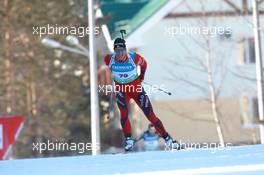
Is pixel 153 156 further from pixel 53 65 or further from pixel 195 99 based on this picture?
pixel 53 65

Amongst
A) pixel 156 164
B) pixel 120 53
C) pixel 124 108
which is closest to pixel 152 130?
pixel 124 108

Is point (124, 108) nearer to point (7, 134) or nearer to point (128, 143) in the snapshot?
point (128, 143)

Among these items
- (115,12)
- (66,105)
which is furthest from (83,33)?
(66,105)

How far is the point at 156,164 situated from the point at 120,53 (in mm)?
2719

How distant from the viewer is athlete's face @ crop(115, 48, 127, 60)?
12289 mm

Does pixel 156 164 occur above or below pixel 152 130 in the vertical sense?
below

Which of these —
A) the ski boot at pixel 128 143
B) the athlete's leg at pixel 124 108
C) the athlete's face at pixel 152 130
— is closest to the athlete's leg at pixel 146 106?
the athlete's leg at pixel 124 108

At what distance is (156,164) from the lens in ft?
32.9

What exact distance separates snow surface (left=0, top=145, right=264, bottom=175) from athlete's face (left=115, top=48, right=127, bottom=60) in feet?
5.15

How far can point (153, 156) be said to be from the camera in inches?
440

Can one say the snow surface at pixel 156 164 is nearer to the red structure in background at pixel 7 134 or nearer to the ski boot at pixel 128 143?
the ski boot at pixel 128 143

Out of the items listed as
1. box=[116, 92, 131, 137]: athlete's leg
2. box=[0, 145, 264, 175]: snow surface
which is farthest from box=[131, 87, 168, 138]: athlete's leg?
box=[0, 145, 264, 175]: snow surface

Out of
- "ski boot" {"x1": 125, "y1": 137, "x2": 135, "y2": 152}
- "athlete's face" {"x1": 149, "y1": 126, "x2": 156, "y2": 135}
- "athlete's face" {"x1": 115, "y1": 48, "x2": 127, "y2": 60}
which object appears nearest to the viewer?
"athlete's face" {"x1": 115, "y1": 48, "x2": 127, "y2": 60}

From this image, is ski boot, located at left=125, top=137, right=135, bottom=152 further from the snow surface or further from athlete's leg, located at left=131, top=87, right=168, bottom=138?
the snow surface
